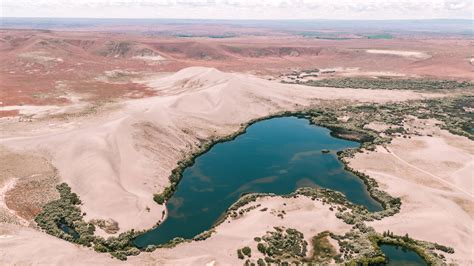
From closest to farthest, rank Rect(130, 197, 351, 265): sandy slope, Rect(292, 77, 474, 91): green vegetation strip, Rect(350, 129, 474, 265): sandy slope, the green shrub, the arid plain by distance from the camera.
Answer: Rect(130, 197, 351, 265): sandy slope, the green shrub, the arid plain, Rect(350, 129, 474, 265): sandy slope, Rect(292, 77, 474, 91): green vegetation strip

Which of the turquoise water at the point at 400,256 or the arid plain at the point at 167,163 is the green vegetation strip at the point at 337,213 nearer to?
the turquoise water at the point at 400,256

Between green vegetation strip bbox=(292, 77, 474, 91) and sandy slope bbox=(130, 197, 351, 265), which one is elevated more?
green vegetation strip bbox=(292, 77, 474, 91)

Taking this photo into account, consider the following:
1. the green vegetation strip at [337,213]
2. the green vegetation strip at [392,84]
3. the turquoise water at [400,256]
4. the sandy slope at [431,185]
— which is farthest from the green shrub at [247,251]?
the green vegetation strip at [392,84]

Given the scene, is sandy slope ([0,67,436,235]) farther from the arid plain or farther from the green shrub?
the green shrub

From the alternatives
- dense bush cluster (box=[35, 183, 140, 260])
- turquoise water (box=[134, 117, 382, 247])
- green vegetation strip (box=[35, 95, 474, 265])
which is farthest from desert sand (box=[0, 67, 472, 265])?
turquoise water (box=[134, 117, 382, 247])

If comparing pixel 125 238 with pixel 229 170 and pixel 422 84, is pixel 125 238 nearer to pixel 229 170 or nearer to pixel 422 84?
pixel 229 170

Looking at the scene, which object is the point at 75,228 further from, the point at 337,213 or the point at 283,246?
the point at 337,213

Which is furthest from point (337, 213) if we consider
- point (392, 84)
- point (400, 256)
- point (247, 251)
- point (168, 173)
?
point (392, 84)
